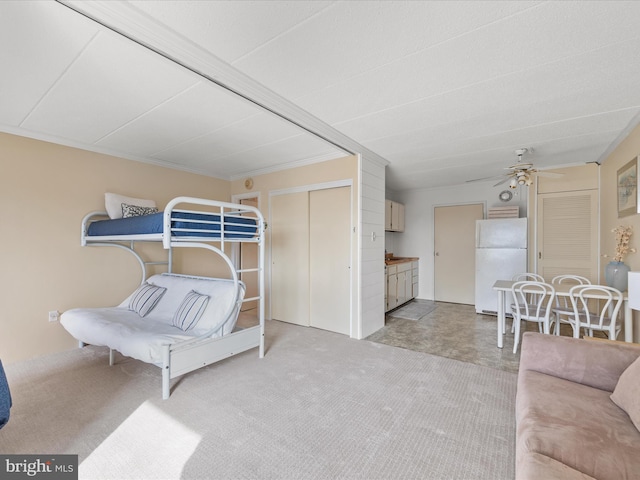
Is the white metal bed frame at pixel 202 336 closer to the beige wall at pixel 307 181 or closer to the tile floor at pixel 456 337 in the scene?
the beige wall at pixel 307 181

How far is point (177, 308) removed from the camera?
116 inches

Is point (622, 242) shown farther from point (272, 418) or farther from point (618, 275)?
point (272, 418)

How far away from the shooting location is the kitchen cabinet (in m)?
4.75

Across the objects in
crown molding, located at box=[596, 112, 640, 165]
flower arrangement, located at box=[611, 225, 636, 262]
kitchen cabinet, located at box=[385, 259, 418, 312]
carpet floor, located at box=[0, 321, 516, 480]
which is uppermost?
crown molding, located at box=[596, 112, 640, 165]

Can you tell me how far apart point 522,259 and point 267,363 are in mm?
4131

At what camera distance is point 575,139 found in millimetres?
3109

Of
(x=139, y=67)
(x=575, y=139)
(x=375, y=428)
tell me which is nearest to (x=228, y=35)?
(x=139, y=67)

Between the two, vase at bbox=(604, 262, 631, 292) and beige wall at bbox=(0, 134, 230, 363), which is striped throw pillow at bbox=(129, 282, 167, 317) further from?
vase at bbox=(604, 262, 631, 292)

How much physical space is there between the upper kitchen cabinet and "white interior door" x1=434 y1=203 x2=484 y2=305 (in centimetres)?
69

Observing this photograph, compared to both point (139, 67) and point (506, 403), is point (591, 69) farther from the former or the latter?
point (139, 67)

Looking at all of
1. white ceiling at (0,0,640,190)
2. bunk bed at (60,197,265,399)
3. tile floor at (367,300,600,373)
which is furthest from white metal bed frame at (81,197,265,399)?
tile floor at (367,300,600,373)

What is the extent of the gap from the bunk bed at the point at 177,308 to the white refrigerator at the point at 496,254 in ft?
12.3

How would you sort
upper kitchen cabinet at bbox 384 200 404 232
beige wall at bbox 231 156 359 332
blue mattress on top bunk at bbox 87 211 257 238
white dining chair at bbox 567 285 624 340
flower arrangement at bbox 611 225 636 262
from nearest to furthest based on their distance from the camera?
blue mattress on top bunk at bbox 87 211 257 238 → white dining chair at bbox 567 285 624 340 → flower arrangement at bbox 611 225 636 262 → beige wall at bbox 231 156 359 332 → upper kitchen cabinet at bbox 384 200 404 232

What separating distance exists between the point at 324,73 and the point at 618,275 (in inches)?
133
